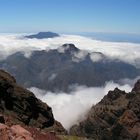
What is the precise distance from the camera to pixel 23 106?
14075 centimetres

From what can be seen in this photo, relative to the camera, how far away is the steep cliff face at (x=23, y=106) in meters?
136

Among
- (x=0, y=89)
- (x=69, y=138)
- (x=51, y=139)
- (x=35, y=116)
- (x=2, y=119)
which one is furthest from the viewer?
(x=35, y=116)

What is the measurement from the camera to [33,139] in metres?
79.3

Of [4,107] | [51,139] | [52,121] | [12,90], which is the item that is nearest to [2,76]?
[12,90]

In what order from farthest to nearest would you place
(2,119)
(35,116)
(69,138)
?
(35,116) → (69,138) → (2,119)

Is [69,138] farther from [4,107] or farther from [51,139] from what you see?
[51,139]

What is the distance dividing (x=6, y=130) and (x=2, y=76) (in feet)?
219

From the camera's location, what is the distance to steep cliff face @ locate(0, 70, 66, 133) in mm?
135625

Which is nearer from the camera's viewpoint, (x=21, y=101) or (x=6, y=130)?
(x=6, y=130)

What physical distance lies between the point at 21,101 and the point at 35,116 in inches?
305

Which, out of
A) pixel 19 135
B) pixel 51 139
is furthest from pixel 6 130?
pixel 51 139

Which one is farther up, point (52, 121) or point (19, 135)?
point (19, 135)

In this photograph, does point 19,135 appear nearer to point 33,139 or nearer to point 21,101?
point 33,139

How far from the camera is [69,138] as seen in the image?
411 ft
